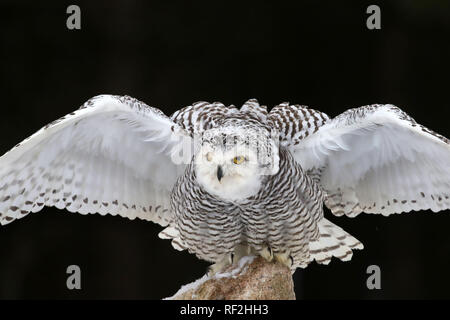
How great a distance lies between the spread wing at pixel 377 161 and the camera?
123 inches

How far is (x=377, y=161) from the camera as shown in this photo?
3479mm

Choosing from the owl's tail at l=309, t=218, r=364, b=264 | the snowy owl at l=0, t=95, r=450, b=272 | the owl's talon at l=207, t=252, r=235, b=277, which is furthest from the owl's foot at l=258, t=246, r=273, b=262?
the owl's tail at l=309, t=218, r=364, b=264

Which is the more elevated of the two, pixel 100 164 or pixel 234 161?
pixel 234 161

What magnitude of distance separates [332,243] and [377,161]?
554mm

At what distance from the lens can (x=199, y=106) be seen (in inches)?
133

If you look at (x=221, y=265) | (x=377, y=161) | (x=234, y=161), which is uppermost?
(x=234, y=161)

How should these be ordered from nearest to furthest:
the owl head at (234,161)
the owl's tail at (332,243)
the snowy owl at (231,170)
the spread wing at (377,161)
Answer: the owl head at (234,161) → the snowy owl at (231,170) → the spread wing at (377,161) → the owl's tail at (332,243)

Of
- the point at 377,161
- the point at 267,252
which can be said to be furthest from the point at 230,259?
the point at 377,161

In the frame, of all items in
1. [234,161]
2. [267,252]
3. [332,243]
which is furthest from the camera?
[332,243]

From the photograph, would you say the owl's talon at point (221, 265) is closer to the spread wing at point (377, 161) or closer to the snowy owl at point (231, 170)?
the snowy owl at point (231, 170)

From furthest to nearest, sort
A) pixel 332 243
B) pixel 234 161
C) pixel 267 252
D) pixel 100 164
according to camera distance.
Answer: pixel 332 243 → pixel 100 164 → pixel 267 252 → pixel 234 161

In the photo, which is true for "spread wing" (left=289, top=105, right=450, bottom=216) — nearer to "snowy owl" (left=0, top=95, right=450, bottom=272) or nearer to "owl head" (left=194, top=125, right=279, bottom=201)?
"snowy owl" (left=0, top=95, right=450, bottom=272)

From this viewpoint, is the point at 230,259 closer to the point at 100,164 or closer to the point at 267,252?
the point at 267,252

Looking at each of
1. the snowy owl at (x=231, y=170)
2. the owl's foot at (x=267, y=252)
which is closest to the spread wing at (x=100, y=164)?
the snowy owl at (x=231, y=170)
